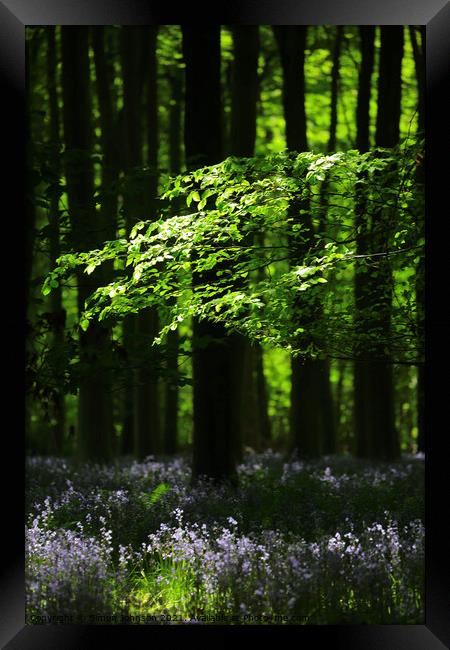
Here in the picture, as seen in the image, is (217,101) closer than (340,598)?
No

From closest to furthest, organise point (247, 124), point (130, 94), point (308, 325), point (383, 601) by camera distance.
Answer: point (383, 601) < point (308, 325) < point (247, 124) < point (130, 94)

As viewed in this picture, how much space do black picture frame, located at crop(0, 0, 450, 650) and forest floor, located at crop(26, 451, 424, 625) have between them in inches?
10.5

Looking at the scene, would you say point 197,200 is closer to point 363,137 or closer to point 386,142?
point 386,142

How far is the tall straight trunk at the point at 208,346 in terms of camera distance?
31.5 ft

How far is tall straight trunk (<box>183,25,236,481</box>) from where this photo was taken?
9.60m

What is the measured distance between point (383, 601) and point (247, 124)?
772 centimetres

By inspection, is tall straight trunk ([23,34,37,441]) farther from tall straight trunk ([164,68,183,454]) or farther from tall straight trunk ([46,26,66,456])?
tall straight trunk ([164,68,183,454])

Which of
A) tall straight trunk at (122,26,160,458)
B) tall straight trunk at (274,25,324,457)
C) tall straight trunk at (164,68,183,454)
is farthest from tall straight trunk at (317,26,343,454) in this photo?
tall straight trunk at (122,26,160,458)

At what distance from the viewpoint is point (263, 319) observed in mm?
7590
